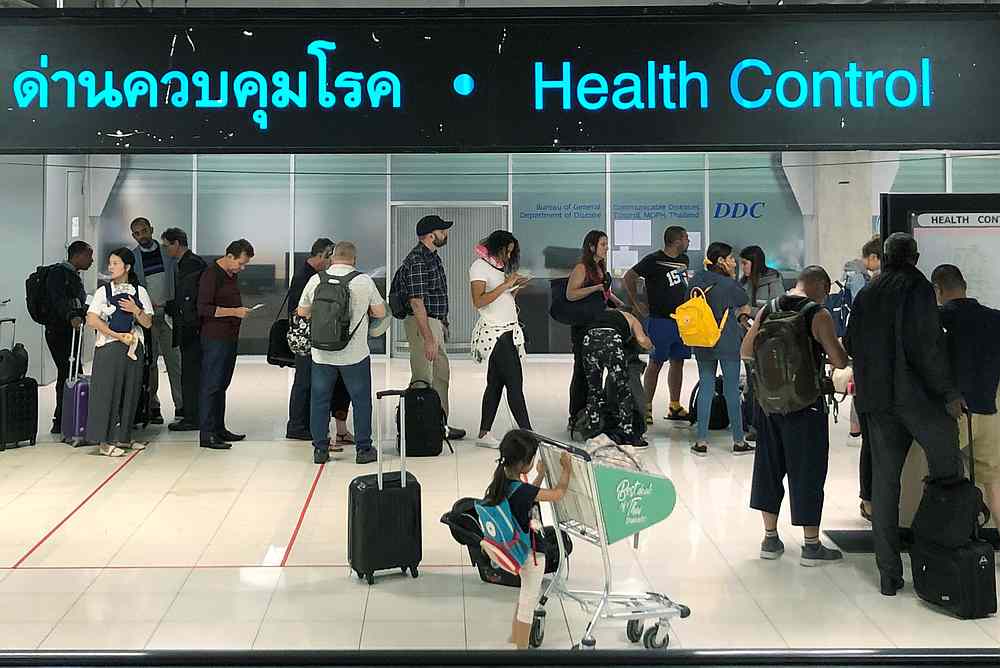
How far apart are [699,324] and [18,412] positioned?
4.92 metres

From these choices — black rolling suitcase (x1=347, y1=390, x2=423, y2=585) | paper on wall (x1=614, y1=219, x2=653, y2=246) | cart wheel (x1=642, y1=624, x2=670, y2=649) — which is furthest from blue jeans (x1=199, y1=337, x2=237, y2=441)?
paper on wall (x1=614, y1=219, x2=653, y2=246)

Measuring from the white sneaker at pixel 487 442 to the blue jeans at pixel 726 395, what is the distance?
1449 millimetres

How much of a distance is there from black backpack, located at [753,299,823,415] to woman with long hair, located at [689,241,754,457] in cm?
261

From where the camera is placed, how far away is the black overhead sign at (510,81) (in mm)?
3428

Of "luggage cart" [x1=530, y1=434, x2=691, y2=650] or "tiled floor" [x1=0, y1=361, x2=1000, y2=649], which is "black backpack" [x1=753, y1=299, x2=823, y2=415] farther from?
"luggage cart" [x1=530, y1=434, x2=691, y2=650]

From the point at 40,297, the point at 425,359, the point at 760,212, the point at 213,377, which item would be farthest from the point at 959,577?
the point at 760,212

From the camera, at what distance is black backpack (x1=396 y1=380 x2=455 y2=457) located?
7734 millimetres

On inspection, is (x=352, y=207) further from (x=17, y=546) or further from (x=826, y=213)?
(x=17, y=546)

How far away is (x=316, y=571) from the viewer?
5055mm

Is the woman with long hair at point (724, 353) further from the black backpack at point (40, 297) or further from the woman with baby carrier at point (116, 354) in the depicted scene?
the black backpack at point (40, 297)

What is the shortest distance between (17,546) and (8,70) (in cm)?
291

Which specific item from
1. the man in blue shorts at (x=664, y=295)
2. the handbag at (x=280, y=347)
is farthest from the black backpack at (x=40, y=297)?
the man in blue shorts at (x=664, y=295)

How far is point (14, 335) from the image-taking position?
450 inches

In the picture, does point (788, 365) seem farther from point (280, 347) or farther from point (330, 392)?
point (280, 347)
